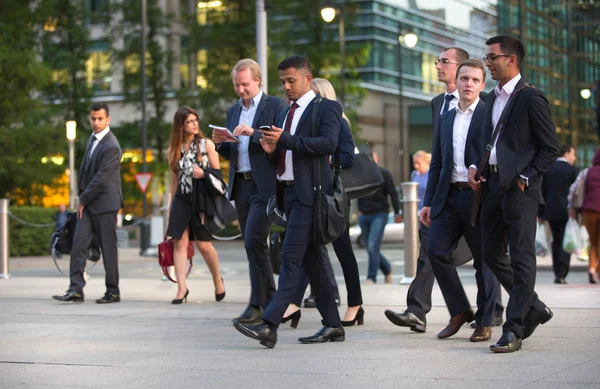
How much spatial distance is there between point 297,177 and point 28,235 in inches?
851

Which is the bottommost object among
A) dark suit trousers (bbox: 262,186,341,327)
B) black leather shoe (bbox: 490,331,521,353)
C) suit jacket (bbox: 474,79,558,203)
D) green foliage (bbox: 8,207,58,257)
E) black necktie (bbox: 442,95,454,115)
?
green foliage (bbox: 8,207,58,257)

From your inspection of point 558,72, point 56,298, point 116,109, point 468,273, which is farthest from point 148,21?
point 56,298

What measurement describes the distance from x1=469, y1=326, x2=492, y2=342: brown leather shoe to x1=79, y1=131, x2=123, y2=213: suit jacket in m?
5.15

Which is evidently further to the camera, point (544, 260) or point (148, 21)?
point (148, 21)

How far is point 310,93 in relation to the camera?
26.9 ft

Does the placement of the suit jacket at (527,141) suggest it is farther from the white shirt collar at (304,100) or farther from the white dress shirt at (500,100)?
the white shirt collar at (304,100)

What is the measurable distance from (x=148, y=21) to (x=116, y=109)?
1053cm

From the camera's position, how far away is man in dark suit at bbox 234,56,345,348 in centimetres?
779

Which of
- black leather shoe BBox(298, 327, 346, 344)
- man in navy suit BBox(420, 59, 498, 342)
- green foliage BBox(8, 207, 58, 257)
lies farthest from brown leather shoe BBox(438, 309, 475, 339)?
green foliage BBox(8, 207, 58, 257)

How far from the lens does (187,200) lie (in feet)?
38.6

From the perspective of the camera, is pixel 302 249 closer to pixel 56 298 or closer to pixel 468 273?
pixel 56 298

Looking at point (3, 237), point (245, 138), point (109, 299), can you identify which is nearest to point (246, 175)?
point (245, 138)

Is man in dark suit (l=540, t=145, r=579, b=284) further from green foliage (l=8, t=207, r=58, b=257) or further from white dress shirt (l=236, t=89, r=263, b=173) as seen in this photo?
green foliage (l=8, t=207, r=58, b=257)

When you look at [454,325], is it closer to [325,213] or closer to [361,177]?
[325,213]
